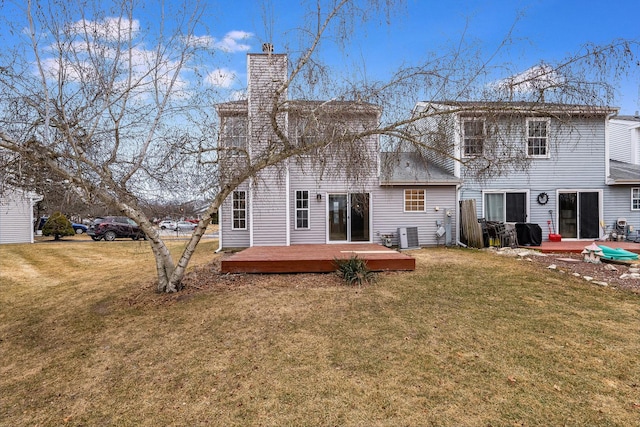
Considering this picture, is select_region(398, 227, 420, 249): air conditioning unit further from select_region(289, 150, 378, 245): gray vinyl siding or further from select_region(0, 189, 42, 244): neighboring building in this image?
select_region(0, 189, 42, 244): neighboring building

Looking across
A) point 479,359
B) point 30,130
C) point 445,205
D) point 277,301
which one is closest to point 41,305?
point 30,130

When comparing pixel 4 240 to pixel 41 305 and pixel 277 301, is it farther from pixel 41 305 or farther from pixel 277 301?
pixel 277 301

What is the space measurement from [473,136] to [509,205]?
25.9 ft

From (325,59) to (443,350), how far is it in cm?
415

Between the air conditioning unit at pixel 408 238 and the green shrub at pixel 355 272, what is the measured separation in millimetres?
4560

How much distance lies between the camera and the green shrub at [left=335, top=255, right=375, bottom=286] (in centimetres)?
602

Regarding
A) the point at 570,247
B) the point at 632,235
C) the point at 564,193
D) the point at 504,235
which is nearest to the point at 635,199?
the point at 632,235

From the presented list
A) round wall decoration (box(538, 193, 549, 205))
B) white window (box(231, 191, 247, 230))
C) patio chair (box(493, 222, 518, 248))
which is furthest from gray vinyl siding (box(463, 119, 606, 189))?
white window (box(231, 191, 247, 230))

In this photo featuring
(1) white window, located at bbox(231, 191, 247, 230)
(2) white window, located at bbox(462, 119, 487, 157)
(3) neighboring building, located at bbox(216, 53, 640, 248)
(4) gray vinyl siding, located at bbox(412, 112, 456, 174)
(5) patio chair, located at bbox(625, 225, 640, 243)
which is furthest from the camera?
(5) patio chair, located at bbox(625, 225, 640, 243)

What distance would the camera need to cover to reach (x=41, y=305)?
18.2ft

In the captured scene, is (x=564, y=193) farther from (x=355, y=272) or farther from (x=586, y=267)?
(x=355, y=272)

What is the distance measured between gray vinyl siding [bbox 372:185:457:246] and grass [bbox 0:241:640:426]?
506 cm

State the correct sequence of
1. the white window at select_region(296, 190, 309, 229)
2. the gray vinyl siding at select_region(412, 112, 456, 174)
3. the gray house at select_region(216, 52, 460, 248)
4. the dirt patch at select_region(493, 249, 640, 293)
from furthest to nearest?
1. the white window at select_region(296, 190, 309, 229)
2. the gray house at select_region(216, 52, 460, 248)
3. the dirt patch at select_region(493, 249, 640, 293)
4. the gray vinyl siding at select_region(412, 112, 456, 174)

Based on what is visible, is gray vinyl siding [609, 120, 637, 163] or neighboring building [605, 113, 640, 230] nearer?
neighboring building [605, 113, 640, 230]
